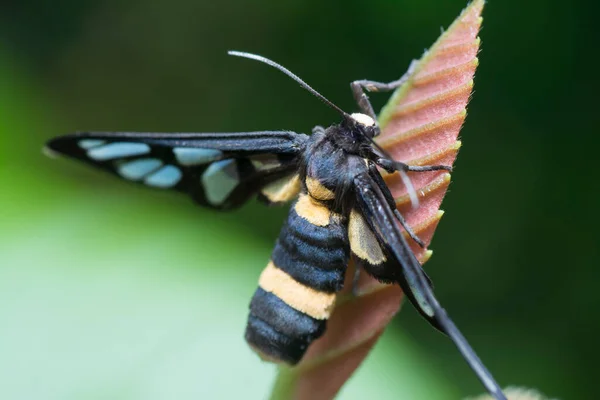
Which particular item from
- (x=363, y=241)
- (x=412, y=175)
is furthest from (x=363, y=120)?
(x=363, y=241)

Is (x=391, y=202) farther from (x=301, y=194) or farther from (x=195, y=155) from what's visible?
(x=195, y=155)

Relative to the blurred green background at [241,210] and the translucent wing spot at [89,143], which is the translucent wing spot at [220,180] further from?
the blurred green background at [241,210]

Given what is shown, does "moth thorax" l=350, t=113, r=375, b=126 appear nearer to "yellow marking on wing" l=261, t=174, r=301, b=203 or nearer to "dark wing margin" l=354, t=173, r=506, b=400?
"dark wing margin" l=354, t=173, r=506, b=400

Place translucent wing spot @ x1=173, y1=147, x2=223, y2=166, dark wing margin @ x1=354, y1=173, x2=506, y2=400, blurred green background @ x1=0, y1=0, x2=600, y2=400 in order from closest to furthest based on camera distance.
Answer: dark wing margin @ x1=354, y1=173, x2=506, y2=400
translucent wing spot @ x1=173, y1=147, x2=223, y2=166
blurred green background @ x1=0, y1=0, x2=600, y2=400

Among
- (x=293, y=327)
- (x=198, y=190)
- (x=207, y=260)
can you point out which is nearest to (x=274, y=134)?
(x=198, y=190)

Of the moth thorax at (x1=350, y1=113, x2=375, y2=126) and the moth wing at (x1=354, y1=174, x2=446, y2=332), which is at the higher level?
the moth thorax at (x1=350, y1=113, x2=375, y2=126)

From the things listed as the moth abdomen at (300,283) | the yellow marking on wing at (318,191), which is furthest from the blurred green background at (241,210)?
the yellow marking on wing at (318,191)

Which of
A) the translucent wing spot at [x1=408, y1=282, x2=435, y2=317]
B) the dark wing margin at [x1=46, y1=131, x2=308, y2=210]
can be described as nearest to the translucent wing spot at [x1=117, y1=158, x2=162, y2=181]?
the dark wing margin at [x1=46, y1=131, x2=308, y2=210]
